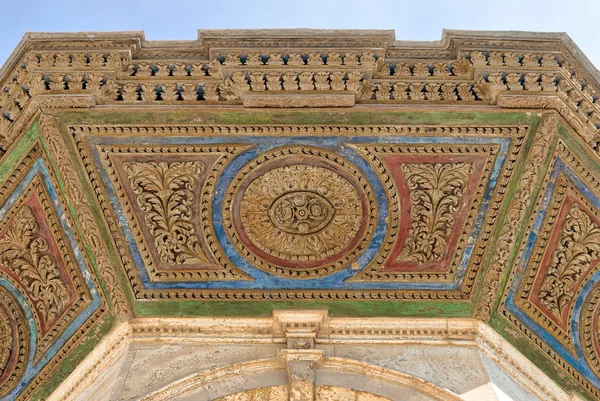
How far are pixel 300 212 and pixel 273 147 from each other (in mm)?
494

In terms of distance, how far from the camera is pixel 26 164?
6387 millimetres

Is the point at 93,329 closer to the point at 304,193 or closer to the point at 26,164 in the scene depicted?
the point at 26,164

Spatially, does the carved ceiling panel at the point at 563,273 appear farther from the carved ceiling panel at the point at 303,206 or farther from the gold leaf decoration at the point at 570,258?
the carved ceiling panel at the point at 303,206

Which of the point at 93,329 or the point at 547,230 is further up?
the point at 547,230

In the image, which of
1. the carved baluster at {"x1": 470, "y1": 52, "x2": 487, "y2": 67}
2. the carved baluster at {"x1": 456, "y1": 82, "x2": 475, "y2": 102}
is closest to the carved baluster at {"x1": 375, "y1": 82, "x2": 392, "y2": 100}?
the carved baluster at {"x1": 456, "y1": 82, "x2": 475, "y2": 102}

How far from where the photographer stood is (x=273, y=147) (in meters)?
6.28

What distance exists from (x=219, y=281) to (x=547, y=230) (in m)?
2.35

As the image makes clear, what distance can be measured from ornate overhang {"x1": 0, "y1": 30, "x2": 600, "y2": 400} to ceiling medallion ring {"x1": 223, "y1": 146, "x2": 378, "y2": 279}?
0.01 m

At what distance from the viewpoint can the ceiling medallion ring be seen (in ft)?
20.8

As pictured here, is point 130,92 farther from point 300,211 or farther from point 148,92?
point 300,211

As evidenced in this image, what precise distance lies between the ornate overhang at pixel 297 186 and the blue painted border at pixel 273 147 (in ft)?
0.03

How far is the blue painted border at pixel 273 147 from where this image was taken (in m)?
6.26

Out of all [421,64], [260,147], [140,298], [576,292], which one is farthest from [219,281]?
[576,292]

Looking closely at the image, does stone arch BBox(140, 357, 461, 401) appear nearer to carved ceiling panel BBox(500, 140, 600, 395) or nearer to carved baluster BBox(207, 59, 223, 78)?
carved ceiling panel BBox(500, 140, 600, 395)
